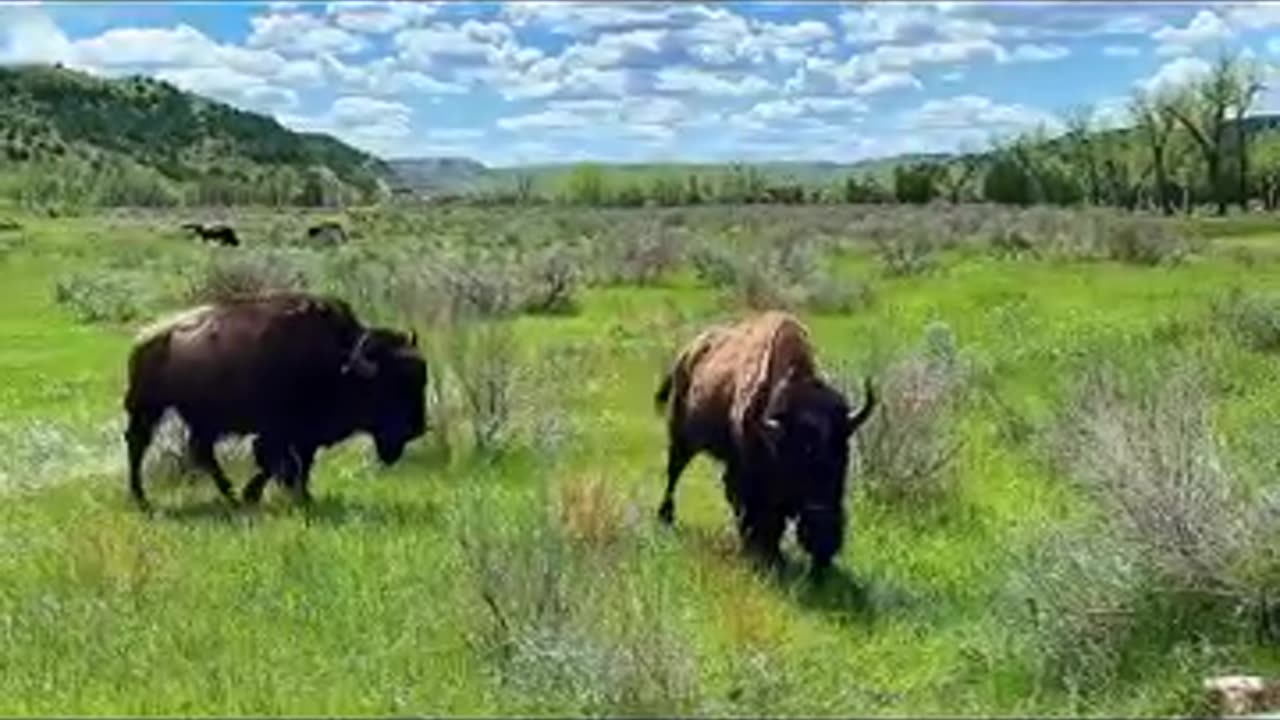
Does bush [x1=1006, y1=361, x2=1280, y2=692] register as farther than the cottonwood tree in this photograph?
No

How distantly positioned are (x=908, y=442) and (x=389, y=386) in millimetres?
5001

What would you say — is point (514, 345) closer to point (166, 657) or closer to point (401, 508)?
point (401, 508)

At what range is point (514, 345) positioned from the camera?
27.2 meters

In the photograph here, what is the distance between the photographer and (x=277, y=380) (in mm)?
20703

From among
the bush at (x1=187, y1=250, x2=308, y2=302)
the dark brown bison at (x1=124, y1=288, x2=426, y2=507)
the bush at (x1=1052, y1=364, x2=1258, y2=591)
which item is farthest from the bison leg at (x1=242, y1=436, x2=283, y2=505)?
the bush at (x1=187, y1=250, x2=308, y2=302)

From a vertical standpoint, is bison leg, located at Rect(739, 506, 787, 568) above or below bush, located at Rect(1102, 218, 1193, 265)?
above

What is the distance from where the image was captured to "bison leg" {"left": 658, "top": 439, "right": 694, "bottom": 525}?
18984 mm

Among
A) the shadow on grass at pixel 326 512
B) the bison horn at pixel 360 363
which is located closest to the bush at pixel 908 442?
the shadow on grass at pixel 326 512

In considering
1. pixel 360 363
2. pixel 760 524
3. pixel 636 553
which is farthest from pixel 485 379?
pixel 636 553

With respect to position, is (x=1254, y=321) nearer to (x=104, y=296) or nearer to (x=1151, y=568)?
(x=1151, y=568)

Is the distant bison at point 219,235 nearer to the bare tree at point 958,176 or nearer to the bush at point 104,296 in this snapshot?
the bush at point 104,296

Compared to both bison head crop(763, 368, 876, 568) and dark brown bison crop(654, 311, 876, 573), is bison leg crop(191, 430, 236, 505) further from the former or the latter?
bison head crop(763, 368, 876, 568)

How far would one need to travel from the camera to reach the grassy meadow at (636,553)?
12125 millimetres

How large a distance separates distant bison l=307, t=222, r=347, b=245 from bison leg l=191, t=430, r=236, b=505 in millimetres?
55679
